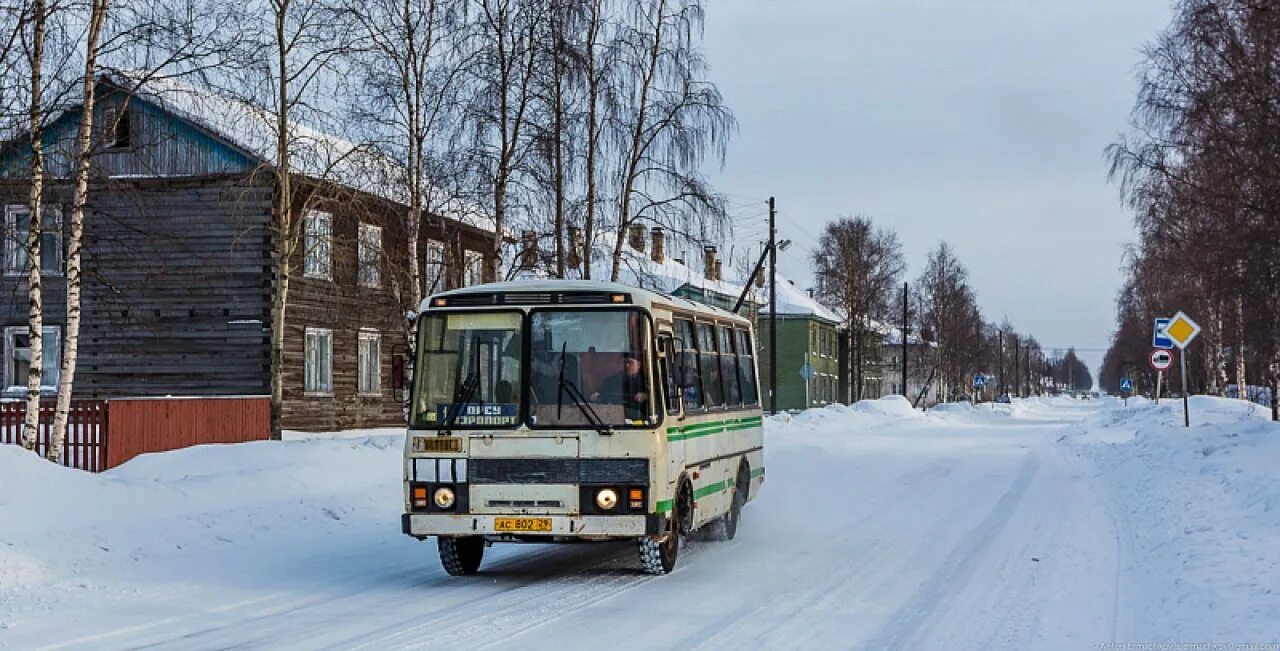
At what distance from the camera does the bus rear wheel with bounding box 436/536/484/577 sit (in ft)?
37.2

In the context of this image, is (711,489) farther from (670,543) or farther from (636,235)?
(636,235)

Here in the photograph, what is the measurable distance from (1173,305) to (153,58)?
160 feet

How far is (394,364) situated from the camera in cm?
1105

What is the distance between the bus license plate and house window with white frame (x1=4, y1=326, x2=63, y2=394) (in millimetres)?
23936

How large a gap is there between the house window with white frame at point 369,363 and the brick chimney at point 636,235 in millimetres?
8387

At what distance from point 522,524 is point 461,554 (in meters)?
0.94

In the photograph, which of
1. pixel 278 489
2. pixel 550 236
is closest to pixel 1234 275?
pixel 550 236

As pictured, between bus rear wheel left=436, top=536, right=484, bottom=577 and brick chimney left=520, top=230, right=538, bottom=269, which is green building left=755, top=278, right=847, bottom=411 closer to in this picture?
brick chimney left=520, top=230, right=538, bottom=269

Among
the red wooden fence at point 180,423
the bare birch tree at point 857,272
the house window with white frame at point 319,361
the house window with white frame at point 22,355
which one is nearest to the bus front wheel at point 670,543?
the red wooden fence at point 180,423

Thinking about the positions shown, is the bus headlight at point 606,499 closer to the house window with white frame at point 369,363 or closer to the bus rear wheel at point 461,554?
the bus rear wheel at point 461,554

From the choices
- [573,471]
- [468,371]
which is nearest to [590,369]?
[573,471]

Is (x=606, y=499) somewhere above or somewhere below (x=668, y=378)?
below

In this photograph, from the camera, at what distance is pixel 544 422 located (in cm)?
1112

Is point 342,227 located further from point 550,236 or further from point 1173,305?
point 1173,305
